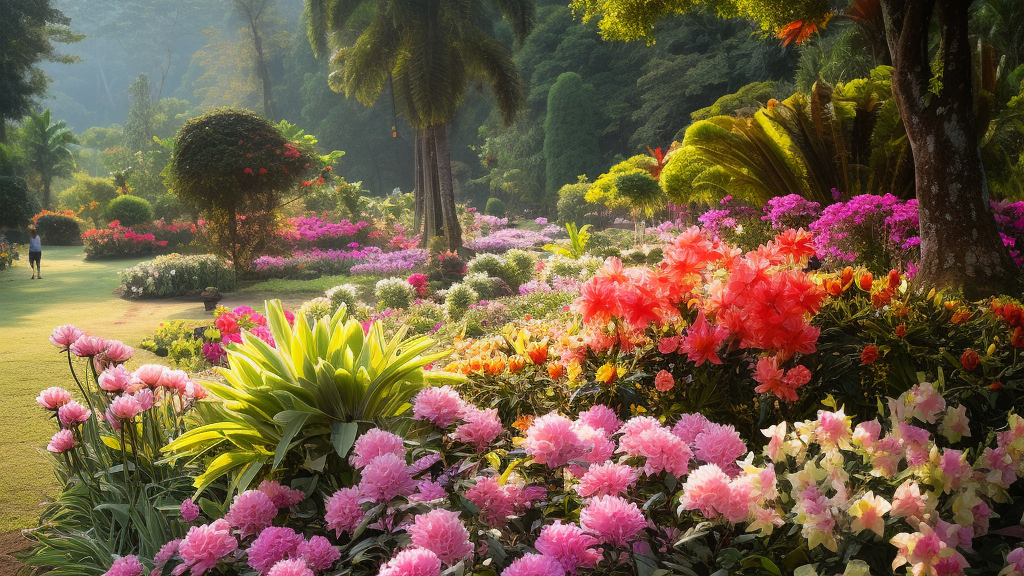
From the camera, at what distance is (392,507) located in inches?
63.6

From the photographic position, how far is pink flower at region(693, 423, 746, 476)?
5.53ft

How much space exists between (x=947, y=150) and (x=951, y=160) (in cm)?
8

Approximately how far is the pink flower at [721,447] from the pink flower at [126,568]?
63.4 inches

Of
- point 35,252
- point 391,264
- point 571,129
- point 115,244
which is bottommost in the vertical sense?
point 391,264

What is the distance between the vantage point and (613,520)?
1366 millimetres

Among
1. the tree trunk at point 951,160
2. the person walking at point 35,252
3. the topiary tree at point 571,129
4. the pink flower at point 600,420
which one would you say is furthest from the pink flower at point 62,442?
the topiary tree at point 571,129

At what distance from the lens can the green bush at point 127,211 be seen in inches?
936

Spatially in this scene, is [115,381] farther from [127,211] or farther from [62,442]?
[127,211]

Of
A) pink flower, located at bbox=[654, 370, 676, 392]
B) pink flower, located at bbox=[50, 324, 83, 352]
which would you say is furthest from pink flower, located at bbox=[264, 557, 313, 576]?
pink flower, located at bbox=[50, 324, 83, 352]

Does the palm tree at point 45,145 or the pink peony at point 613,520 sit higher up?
the palm tree at point 45,145

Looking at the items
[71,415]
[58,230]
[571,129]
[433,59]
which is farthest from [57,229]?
[71,415]

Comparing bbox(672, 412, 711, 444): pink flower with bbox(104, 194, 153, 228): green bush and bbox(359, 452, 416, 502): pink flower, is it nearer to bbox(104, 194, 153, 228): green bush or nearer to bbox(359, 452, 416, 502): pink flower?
bbox(359, 452, 416, 502): pink flower

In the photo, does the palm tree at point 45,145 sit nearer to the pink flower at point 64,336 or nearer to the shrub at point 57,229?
the shrub at point 57,229

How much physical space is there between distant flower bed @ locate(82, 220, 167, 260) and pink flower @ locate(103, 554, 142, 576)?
67.7 ft
